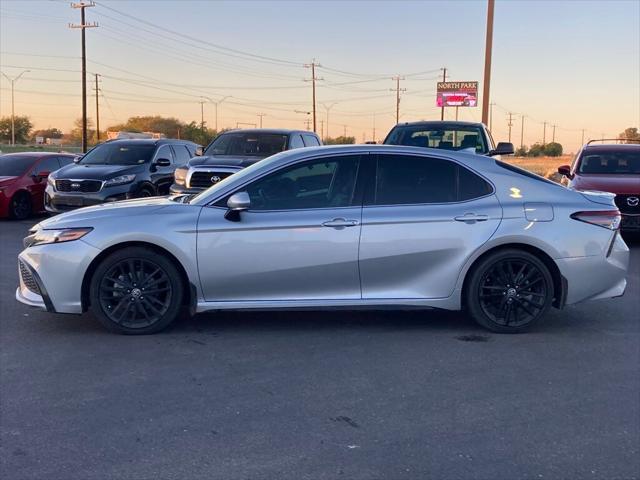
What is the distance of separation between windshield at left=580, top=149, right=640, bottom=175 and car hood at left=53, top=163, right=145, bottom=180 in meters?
8.73

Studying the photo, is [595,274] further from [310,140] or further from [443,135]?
[310,140]

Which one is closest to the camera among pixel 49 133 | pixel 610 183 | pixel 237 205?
pixel 237 205

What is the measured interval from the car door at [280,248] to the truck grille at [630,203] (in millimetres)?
6903

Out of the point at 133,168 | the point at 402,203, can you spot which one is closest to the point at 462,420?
the point at 402,203

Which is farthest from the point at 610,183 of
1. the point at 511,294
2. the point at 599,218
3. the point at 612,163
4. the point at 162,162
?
the point at 162,162

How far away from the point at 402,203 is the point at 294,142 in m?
8.18

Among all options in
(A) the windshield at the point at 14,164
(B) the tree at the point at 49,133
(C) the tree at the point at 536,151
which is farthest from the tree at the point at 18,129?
(A) the windshield at the point at 14,164

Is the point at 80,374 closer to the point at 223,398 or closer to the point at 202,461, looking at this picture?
the point at 223,398

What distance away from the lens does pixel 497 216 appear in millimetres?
6113

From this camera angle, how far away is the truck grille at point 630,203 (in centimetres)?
1129

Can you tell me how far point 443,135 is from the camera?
12422 mm

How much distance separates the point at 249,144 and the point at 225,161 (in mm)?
1309

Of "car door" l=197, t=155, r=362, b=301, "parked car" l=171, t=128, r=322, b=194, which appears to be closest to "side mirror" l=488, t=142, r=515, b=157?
"parked car" l=171, t=128, r=322, b=194

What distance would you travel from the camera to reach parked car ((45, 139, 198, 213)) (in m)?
13.8
